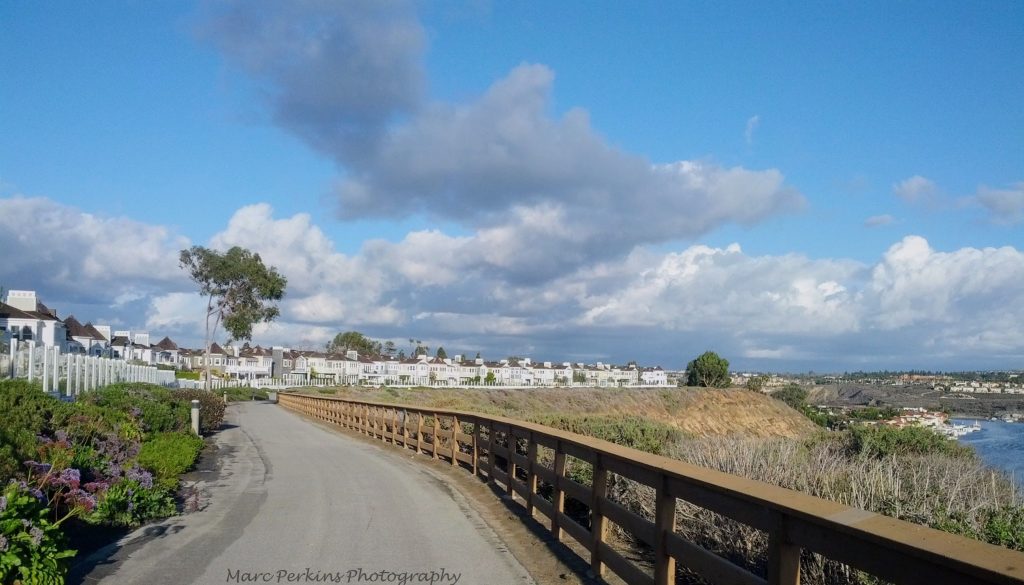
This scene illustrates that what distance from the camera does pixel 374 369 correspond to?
13950 cm

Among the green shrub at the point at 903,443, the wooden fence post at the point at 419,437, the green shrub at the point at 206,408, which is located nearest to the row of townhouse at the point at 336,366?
the green shrub at the point at 206,408

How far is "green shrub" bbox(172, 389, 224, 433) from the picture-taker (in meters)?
24.1

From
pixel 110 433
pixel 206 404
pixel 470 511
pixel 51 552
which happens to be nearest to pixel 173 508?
pixel 110 433

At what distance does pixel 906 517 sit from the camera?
7.06m

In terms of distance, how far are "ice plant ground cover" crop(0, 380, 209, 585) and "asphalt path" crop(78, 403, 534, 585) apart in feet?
1.60

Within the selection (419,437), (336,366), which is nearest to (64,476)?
(419,437)

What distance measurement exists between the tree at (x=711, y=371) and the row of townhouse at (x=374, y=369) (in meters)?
39.0

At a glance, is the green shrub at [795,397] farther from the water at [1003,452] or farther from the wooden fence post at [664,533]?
the wooden fence post at [664,533]

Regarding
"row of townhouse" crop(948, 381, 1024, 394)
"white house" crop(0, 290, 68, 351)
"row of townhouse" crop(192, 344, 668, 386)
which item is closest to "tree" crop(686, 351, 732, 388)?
"row of townhouse" crop(192, 344, 668, 386)

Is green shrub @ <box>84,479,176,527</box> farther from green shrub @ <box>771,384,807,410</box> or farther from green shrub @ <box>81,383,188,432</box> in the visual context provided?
green shrub @ <box>771,384,807,410</box>

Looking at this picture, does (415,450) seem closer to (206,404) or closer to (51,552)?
(206,404)

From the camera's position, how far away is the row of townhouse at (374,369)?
125875mm

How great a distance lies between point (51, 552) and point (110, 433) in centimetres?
707

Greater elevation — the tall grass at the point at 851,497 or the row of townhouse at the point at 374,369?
the tall grass at the point at 851,497
